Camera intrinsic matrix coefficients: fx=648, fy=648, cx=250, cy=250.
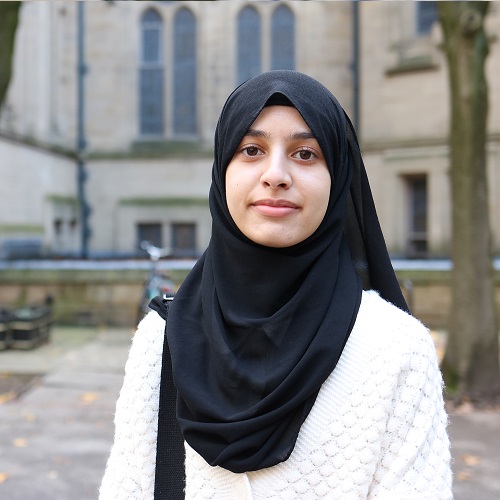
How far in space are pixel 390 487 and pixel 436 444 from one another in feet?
0.44

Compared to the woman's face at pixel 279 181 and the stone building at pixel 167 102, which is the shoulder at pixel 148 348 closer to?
the woman's face at pixel 279 181

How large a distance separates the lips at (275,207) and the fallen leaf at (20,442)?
13.8 feet

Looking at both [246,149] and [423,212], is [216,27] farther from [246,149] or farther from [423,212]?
[246,149]

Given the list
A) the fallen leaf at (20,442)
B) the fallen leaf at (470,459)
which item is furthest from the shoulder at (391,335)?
Answer: the fallen leaf at (20,442)

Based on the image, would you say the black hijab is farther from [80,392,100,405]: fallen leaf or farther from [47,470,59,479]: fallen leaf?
[80,392,100,405]: fallen leaf

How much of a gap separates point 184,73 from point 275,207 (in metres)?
14.9

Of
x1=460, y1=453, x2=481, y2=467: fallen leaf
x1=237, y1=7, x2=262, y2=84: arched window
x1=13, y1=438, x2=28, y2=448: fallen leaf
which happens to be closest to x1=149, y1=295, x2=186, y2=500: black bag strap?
x1=460, y1=453, x2=481, y2=467: fallen leaf

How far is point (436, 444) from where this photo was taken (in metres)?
1.32

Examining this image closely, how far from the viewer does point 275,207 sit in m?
1.28

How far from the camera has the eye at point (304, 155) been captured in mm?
1310

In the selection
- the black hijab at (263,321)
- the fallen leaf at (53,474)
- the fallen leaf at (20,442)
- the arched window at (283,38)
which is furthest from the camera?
the arched window at (283,38)

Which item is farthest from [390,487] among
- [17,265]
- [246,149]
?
[17,265]

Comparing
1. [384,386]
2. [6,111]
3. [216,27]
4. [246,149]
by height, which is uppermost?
[216,27]

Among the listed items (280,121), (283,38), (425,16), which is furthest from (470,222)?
(283,38)
